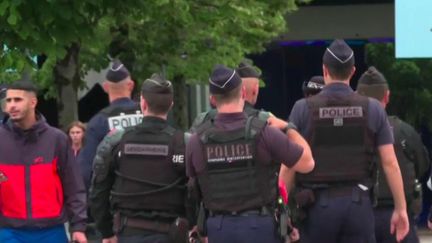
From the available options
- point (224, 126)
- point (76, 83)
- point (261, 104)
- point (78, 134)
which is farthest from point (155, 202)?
point (261, 104)

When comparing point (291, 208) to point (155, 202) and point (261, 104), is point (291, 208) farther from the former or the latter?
point (261, 104)

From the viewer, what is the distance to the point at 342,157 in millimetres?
7047

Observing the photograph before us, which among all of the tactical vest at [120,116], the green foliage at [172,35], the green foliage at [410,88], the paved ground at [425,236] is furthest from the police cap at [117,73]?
the green foliage at [410,88]

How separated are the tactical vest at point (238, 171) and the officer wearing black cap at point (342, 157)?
78 cm

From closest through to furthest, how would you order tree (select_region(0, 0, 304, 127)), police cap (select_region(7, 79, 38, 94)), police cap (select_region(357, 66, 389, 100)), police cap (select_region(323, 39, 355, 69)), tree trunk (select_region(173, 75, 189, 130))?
police cap (select_region(323, 39, 355, 69)) < police cap (select_region(7, 79, 38, 94)) < police cap (select_region(357, 66, 389, 100)) < tree (select_region(0, 0, 304, 127)) < tree trunk (select_region(173, 75, 189, 130))

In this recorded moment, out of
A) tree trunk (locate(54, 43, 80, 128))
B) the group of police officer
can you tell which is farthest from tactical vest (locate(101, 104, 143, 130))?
tree trunk (locate(54, 43, 80, 128))

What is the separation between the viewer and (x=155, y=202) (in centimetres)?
683

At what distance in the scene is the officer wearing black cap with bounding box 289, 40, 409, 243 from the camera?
7023mm

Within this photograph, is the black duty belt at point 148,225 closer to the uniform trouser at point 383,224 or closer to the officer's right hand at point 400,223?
the officer's right hand at point 400,223

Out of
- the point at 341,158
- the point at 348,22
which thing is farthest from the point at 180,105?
the point at 341,158

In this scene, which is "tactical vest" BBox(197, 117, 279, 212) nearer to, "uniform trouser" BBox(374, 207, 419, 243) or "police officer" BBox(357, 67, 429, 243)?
"police officer" BBox(357, 67, 429, 243)

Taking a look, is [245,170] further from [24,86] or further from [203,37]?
[203,37]

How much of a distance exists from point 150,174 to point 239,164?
0.77m

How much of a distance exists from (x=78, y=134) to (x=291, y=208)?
5344 mm
